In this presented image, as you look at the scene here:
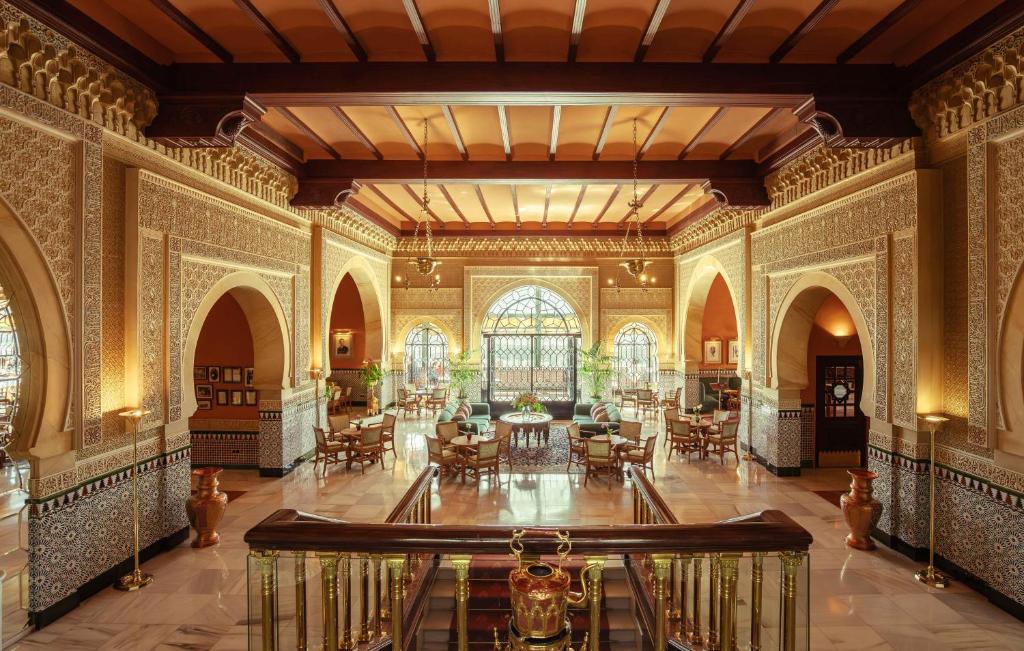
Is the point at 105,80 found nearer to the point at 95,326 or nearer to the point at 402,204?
the point at 95,326

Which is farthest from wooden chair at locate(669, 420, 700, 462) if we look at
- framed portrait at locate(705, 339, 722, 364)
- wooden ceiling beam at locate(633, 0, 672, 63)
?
wooden ceiling beam at locate(633, 0, 672, 63)

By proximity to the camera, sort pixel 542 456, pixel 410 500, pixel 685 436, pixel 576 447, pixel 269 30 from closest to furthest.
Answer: pixel 410 500 < pixel 269 30 < pixel 576 447 < pixel 685 436 < pixel 542 456

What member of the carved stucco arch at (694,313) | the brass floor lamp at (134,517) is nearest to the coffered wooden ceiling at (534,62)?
the brass floor lamp at (134,517)

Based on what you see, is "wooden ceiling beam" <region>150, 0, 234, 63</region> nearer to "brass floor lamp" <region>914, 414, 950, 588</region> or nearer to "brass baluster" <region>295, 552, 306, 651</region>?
"brass baluster" <region>295, 552, 306, 651</region>

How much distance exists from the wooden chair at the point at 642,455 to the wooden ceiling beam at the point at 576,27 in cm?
550

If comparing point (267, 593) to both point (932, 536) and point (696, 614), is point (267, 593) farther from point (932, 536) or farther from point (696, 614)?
point (932, 536)

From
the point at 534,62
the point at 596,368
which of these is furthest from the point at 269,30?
the point at 596,368

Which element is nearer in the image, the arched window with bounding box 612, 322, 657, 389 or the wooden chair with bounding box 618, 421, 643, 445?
the wooden chair with bounding box 618, 421, 643, 445

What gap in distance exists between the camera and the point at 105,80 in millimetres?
4641

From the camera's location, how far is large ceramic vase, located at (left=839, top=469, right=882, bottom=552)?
557 cm

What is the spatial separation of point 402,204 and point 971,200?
913 centimetres

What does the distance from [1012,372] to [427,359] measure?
1259 cm

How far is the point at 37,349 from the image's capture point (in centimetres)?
427

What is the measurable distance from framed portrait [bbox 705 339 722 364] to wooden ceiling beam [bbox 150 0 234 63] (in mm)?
12120
